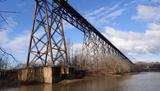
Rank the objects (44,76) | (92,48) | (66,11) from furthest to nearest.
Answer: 1. (92,48)
2. (66,11)
3. (44,76)

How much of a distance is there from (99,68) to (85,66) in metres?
3.22

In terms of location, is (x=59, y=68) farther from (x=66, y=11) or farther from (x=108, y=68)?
(x=108, y=68)

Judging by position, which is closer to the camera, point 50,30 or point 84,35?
point 50,30

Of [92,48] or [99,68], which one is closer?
[92,48]

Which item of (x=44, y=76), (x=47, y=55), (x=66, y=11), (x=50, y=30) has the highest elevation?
(x=66, y=11)

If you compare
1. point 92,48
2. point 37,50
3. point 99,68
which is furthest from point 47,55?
point 99,68

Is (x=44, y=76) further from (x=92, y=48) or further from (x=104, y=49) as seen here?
(x=104, y=49)

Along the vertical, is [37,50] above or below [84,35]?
below

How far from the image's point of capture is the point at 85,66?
38.3m

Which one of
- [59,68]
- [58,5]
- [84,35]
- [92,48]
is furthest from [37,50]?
[92,48]

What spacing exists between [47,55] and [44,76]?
171 cm

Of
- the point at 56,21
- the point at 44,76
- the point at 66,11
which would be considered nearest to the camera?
the point at 44,76

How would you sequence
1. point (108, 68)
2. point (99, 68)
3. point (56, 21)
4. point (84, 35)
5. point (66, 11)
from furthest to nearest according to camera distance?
1. point (108, 68)
2. point (99, 68)
3. point (84, 35)
4. point (66, 11)
5. point (56, 21)

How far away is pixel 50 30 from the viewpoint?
2161 centimetres
